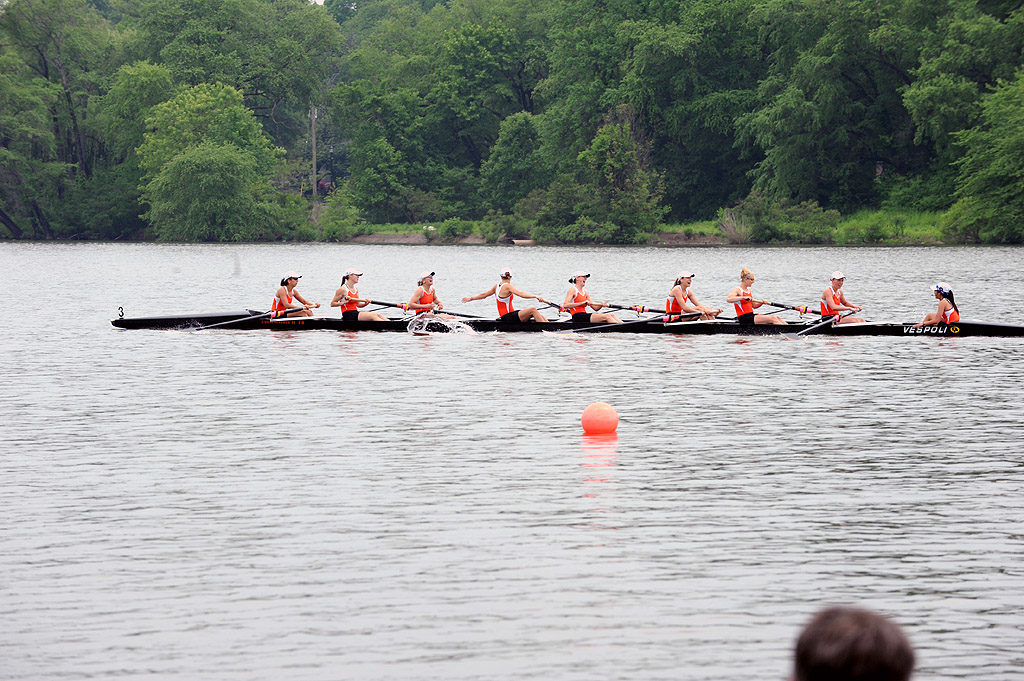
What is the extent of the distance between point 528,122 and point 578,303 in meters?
69.8

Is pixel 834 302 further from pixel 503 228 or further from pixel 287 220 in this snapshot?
pixel 287 220

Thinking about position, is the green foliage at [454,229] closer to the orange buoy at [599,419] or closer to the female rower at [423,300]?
the female rower at [423,300]

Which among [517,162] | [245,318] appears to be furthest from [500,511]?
[517,162]

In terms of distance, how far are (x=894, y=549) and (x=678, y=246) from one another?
223 ft

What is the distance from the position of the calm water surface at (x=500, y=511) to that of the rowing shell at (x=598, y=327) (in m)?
0.96

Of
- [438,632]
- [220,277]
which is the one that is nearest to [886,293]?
[220,277]

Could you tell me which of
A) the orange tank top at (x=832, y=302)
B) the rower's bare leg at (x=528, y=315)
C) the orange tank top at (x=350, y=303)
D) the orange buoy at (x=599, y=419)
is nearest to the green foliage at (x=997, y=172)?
the orange tank top at (x=832, y=302)

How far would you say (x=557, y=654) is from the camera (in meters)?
8.04

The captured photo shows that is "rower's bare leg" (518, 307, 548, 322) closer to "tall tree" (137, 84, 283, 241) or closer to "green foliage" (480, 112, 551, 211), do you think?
"tall tree" (137, 84, 283, 241)

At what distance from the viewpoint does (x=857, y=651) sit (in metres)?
3.61

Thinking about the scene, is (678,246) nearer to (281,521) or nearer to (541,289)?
(541,289)

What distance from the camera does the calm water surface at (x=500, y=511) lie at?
826 centimetres

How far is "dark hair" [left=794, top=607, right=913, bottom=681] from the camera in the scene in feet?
11.8

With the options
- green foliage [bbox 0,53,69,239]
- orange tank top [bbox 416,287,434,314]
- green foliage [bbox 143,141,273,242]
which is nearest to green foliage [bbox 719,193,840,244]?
green foliage [bbox 143,141,273,242]
